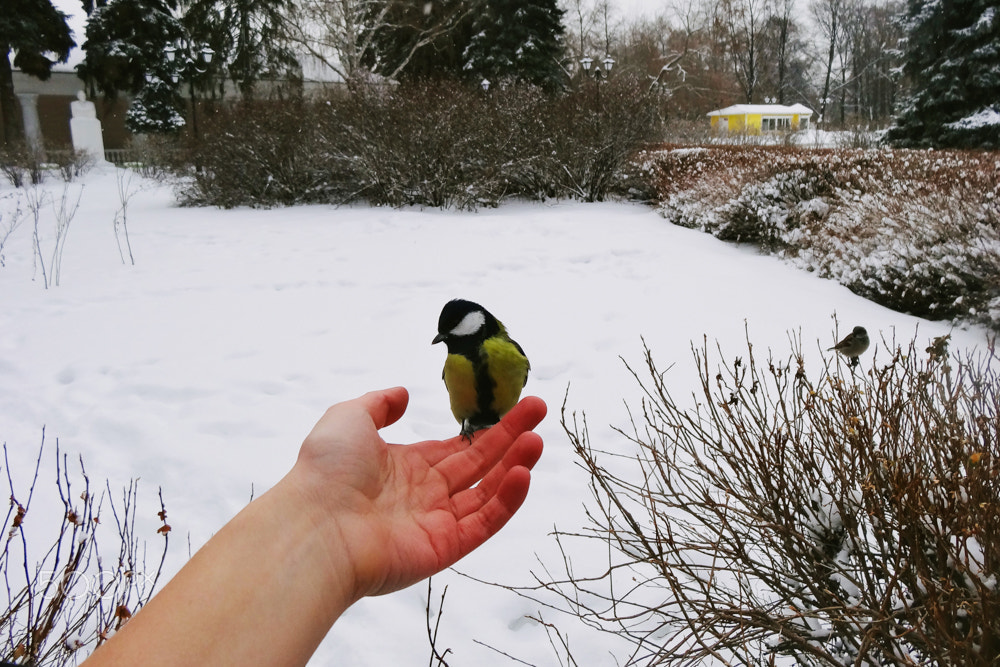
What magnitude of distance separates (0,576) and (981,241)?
7341 millimetres

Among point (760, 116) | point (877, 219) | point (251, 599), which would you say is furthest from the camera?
point (760, 116)

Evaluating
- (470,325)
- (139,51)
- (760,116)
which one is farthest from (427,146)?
(760,116)

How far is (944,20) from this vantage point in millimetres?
18172

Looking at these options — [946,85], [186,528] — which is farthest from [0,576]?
[946,85]

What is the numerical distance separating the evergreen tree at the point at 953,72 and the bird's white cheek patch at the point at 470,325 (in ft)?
67.1

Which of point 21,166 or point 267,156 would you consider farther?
point 21,166

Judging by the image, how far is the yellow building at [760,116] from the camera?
140ft

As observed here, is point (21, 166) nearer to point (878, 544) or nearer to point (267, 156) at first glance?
point (267, 156)

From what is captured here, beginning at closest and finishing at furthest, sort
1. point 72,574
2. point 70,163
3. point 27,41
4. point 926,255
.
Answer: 1. point 72,574
2. point 926,255
3. point 70,163
4. point 27,41

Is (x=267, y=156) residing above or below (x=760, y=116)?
below

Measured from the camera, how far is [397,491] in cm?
195

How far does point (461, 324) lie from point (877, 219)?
6.67 meters

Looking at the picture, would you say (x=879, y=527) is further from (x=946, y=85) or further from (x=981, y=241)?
(x=946, y=85)

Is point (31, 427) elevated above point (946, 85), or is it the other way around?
point (946, 85)
